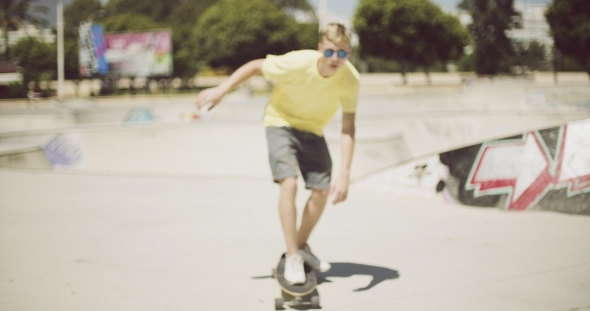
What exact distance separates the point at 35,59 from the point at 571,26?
35611mm

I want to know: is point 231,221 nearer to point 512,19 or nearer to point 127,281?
point 127,281

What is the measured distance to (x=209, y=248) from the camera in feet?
14.7

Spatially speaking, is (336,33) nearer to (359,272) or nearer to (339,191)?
(339,191)

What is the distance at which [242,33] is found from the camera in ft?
172

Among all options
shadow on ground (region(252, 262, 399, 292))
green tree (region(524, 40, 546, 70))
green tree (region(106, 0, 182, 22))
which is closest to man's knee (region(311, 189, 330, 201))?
shadow on ground (region(252, 262, 399, 292))

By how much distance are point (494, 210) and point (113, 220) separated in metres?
4.24

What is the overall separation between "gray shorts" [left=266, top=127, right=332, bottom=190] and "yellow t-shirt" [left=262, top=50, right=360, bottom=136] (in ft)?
0.21

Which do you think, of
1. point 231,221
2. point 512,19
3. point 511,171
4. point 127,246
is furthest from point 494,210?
point 512,19

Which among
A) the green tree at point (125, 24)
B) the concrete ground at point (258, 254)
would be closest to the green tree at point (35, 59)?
the green tree at point (125, 24)

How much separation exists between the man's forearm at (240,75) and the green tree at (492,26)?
52.2 feet

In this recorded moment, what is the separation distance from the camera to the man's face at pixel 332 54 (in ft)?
10.1

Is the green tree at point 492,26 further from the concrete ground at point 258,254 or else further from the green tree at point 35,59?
the green tree at point 35,59

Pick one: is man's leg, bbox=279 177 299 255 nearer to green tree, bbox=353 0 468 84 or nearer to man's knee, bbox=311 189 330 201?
man's knee, bbox=311 189 330 201

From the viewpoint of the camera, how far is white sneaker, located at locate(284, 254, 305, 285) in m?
3.14
